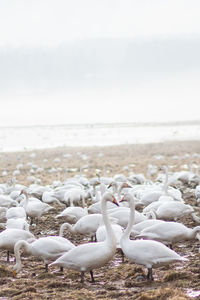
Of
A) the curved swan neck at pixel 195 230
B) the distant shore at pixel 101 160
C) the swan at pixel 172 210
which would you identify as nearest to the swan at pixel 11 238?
the curved swan neck at pixel 195 230

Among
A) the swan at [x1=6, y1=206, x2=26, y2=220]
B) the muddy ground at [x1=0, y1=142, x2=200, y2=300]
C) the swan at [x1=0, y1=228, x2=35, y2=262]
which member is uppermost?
the swan at [x1=6, y1=206, x2=26, y2=220]

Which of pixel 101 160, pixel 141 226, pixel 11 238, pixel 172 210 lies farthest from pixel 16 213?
pixel 101 160

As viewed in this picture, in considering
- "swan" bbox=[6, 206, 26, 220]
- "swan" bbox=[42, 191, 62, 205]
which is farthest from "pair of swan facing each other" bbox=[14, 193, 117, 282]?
"swan" bbox=[42, 191, 62, 205]

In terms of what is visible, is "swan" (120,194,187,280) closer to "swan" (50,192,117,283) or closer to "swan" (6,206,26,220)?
"swan" (50,192,117,283)

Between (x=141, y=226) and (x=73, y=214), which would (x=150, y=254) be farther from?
(x=73, y=214)

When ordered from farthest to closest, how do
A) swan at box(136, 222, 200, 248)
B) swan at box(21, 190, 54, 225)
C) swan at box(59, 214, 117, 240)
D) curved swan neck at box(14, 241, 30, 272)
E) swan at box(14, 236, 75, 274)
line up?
swan at box(21, 190, 54, 225), swan at box(59, 214, 117, 240), swan at box(136, 222, 200, 248), swan at box(14, 236, 75, 274), curved swan neck at box(14, 241, 30, 272)

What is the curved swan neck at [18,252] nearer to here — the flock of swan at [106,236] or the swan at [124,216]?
the flock of swan at [106,236]

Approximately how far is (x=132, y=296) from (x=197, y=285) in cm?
98

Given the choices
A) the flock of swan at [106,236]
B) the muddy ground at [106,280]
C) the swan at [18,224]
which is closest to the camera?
the muddy ground at [106,280]

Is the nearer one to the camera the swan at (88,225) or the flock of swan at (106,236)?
the flock of swan at (106,236)

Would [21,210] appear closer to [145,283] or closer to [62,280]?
[62,280]

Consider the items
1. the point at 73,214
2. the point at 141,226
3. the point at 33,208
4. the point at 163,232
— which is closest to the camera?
the point at 163,232

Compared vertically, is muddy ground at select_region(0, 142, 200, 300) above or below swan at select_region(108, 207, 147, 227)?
below

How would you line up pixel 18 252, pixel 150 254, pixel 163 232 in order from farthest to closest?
pixel 163 232 → pixel 18 252 → pixel 150 254
